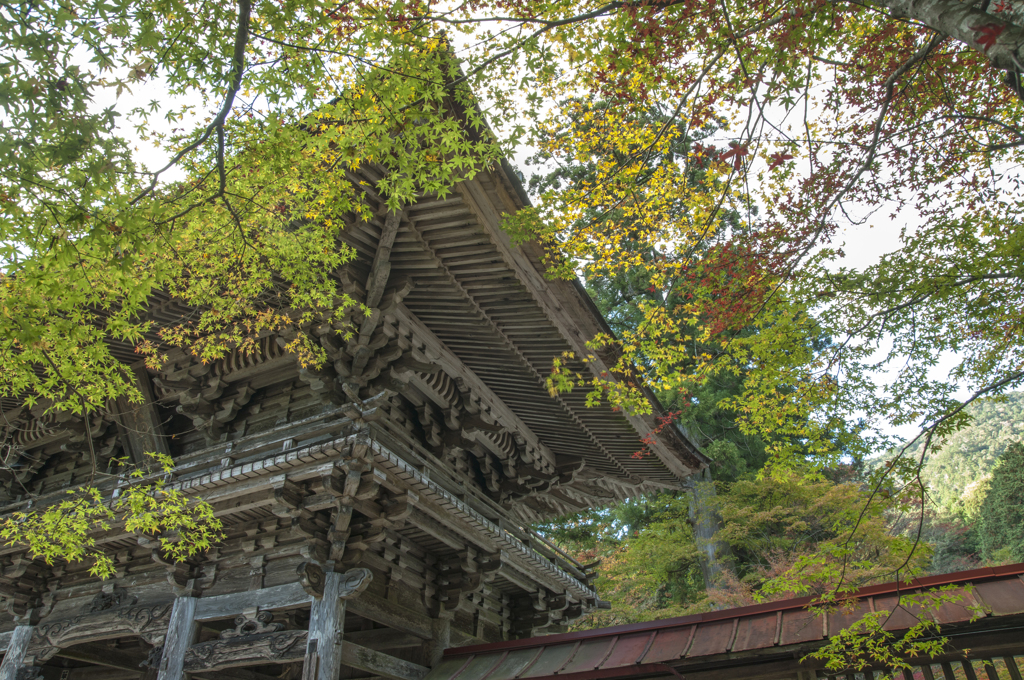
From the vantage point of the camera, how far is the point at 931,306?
455cm

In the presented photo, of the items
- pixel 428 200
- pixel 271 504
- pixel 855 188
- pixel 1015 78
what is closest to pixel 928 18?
pixel 1015 78

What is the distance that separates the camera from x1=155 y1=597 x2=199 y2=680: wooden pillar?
6.32 m

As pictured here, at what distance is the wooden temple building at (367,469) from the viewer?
5812 millimetres

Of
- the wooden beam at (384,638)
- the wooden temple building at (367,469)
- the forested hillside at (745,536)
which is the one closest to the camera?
the wooden temple building at (367,469)

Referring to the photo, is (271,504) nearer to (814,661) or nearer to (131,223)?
(131,223)

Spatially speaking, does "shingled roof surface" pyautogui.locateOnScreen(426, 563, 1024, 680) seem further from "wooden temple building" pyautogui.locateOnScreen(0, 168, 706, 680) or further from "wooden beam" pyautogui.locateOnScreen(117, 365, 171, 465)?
"wooden beam" pyautogui.locateOnScreen(117, 365, 171, 465)

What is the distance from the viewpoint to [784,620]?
530cm

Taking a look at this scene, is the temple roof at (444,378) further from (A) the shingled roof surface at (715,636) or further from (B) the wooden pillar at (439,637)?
(A) the shingled roof surface at (715,636)

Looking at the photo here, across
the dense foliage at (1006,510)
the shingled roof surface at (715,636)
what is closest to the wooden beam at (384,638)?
the shingled roof surface at (715,636)

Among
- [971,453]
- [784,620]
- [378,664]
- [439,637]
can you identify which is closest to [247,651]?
[378,664]

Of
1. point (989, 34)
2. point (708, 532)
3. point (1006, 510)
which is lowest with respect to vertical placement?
point (989, 34)

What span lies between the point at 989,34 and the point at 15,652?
11579mm

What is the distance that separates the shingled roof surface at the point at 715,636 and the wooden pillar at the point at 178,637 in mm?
2703

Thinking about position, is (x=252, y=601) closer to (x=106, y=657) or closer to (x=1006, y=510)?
(x=106, y=657)
